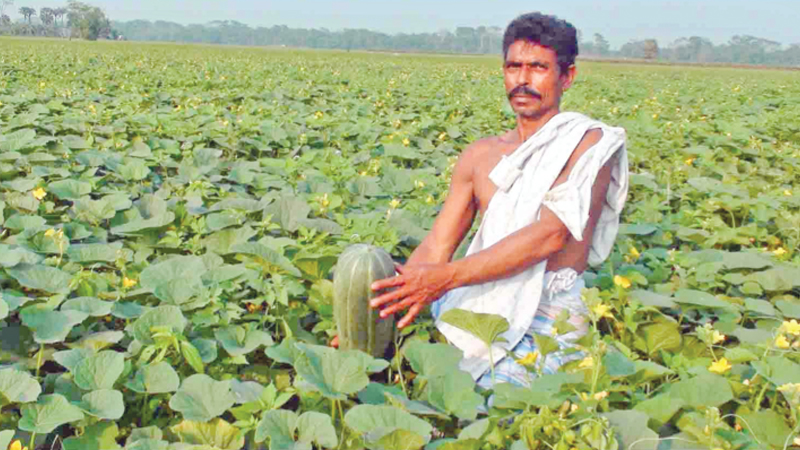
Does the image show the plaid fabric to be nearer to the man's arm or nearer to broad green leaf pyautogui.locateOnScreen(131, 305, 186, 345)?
the man's arm

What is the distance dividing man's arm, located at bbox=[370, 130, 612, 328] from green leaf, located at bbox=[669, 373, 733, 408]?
2.24 feet

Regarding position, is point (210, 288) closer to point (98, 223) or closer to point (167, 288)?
point (167, 288)

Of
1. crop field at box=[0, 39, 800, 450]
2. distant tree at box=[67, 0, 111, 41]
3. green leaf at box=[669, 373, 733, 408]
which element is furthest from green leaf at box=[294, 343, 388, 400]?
distant tree at box=[67, 0, 111, 41]

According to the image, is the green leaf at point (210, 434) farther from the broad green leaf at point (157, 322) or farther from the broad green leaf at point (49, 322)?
the broad green leaf at point (49, 322)

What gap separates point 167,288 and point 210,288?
167 mm

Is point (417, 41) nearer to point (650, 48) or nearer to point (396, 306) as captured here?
point (650, 48)

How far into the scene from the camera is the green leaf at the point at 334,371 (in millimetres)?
2135

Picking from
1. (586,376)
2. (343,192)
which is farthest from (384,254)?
(343,192)

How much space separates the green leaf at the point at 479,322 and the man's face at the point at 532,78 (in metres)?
0.92

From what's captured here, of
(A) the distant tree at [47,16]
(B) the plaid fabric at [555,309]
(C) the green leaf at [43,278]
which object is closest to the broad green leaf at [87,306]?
(C) the green leaf at [43,278]

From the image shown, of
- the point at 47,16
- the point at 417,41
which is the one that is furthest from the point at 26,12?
the point at 417,41

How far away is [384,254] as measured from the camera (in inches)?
106

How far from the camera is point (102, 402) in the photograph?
6.99 feet

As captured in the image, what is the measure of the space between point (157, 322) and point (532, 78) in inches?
60.6
